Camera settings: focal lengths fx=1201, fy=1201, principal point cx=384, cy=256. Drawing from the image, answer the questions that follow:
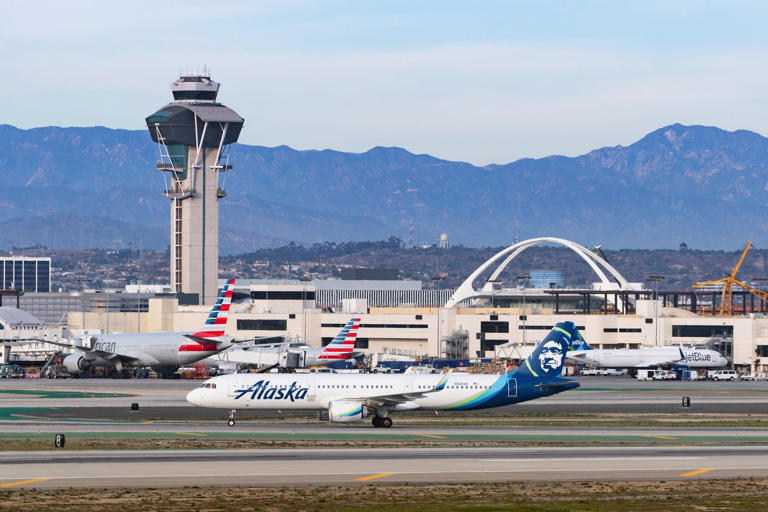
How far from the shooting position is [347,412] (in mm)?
75625

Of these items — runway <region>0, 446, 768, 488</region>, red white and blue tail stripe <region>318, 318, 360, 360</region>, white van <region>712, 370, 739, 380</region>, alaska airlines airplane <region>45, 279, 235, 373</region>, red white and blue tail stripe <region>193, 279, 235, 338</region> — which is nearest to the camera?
runway <region>0, 446, 768, 488</region>

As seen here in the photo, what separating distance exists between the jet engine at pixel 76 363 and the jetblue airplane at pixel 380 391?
231 feet

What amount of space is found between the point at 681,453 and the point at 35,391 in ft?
238

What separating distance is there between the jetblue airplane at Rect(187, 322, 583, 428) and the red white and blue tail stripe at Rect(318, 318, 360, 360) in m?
55.7

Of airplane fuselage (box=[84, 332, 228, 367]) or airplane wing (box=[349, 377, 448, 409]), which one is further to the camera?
airplane fuselage (box=[84, 332, 228, 367])

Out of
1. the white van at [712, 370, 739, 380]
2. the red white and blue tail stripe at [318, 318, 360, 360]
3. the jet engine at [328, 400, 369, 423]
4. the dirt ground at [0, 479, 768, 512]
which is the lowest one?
the white van at [712, 370, 739, 380]

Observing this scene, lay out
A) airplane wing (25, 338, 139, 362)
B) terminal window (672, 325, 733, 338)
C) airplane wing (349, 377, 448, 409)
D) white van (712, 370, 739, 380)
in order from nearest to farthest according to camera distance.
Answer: airplane wing (349, 377, 448, 409) → airplane wing (25, 338, 139, 362) → white van (712, 370, 739, 380) → terminal window (672, 325, 733, 338)

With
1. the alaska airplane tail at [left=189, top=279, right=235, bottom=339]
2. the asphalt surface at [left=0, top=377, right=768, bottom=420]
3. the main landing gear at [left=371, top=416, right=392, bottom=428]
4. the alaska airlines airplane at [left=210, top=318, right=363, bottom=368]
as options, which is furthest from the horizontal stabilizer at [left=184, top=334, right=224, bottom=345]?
the main landing gear at [left=371, top=416, right=392, bottom=428]

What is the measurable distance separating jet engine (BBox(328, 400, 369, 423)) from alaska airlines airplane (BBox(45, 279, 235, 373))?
6441 centimetres

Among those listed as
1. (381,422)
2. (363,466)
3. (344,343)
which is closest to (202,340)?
(344,343)

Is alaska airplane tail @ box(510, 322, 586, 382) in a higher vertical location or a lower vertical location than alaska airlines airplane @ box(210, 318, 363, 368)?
higher

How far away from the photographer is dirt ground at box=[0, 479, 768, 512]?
44125mm

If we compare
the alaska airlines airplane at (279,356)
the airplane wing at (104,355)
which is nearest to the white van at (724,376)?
the alaska airlines airplane at (279,356)

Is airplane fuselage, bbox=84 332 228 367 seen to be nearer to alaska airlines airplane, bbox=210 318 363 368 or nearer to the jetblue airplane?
alaska airlines airplane, bbox=210 318 363 368
